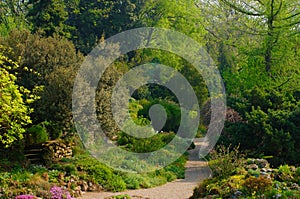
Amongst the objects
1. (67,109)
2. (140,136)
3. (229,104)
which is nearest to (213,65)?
(229,104)

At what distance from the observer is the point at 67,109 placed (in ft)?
39.1

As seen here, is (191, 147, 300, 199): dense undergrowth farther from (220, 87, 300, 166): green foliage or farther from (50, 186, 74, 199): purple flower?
(50, 186, 74, 199): purple flower

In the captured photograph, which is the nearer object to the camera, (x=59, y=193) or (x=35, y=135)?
(x=59, y=193)

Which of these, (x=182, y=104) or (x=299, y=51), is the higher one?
(x=299, y=51)

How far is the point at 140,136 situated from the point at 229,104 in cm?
420

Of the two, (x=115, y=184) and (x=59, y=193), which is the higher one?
(x=59, y=193)

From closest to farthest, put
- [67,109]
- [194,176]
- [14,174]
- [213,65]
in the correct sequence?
[14,174] < [67,109] < [194,176] < [213,65]

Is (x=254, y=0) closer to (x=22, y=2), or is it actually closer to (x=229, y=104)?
(x=229, y=104)

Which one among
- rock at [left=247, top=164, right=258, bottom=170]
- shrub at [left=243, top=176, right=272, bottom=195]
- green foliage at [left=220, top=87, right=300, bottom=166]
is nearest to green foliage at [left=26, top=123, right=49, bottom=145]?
rock at [left=247, top=164, right=258, bottom=170]

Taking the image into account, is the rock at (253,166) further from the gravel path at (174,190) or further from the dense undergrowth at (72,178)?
the dense undergrowth at (72,178)

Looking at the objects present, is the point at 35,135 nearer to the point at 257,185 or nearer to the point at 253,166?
the point at 253,166

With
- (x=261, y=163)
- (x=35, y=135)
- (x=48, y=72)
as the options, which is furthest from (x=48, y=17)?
(x=261, y=163)

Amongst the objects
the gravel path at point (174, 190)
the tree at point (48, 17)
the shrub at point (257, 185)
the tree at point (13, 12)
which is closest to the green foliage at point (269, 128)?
the gravel path at point (174, 190)

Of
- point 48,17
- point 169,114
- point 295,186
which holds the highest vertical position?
point 48,17
